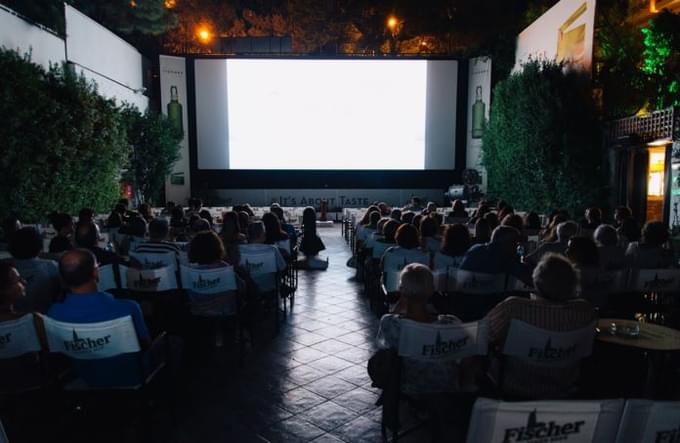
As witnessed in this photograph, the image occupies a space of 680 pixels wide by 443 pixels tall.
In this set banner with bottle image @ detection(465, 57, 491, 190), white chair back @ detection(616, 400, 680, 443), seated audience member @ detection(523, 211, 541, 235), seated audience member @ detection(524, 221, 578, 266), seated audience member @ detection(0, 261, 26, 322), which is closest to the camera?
white chair back @ detection(616, 400, 680, 443)

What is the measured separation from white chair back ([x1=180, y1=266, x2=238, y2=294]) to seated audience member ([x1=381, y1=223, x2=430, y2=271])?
1.47m

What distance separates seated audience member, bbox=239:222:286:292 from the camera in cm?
522

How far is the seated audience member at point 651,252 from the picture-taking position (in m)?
5.00

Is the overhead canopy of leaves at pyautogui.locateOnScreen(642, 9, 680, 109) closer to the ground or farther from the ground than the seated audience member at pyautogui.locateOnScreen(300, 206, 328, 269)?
farther from the ground

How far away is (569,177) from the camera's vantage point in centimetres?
1145

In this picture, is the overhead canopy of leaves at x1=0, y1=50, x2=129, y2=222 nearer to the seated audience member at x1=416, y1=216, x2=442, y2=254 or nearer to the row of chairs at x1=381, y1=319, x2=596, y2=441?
the seated audience member at x1=416, y1=216, x2=442, y2=254

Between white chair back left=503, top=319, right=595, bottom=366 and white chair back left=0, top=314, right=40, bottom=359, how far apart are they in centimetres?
245

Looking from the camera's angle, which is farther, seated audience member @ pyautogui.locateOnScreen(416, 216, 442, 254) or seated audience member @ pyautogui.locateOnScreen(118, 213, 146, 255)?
seated audience member @ pyautogui.locateOnScreen(416, 216, 442, 254)

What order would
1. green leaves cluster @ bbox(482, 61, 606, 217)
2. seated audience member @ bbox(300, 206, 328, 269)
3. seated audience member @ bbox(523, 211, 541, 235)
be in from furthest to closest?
1. green leaves cluster @ bbox(482, 61, 606, 217)
2. seated audience member @ bbox(300, 206, 328, 269)
3. seated audience member @ bbox(523, 211, 541, 235)

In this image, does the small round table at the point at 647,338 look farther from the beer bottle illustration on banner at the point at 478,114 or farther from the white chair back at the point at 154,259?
the beer bottle illustration on banner at the point at 478,114

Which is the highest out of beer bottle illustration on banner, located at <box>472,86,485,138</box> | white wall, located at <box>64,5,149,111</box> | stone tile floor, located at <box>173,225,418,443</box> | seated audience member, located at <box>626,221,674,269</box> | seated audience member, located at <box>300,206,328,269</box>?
white wall, located at <box>64,5,149,111</box>

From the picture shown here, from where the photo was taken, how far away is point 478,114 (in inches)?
679

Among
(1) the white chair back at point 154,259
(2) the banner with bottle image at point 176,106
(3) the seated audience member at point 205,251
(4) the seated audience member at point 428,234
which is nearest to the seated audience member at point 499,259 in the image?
(4) the seated audience member at point 428,234

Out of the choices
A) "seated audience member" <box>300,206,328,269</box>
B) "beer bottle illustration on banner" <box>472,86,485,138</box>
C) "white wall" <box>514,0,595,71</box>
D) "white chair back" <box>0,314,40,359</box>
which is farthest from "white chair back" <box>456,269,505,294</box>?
"beer bottle illustration on banner" <box>472,86,485,138</box>
